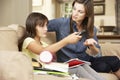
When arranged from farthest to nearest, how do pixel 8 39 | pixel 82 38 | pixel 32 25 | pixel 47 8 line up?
pixel 47 8, pixel 82 38, pixel 32 25, pixel 8 39

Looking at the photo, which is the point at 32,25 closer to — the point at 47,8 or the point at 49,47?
the point at 49,47

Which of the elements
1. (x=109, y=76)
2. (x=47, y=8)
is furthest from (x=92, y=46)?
(x=47, y=8)

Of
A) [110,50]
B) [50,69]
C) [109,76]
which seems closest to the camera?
[50,69]

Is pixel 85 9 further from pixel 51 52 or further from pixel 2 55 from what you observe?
pixel 2 55

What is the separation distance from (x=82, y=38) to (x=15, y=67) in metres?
1.08

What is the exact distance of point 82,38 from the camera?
2.10 m

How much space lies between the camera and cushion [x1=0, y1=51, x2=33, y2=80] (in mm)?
1085

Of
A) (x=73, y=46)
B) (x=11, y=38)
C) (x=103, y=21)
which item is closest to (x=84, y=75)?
(x=73, y=46)

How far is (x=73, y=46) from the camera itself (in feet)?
6.76

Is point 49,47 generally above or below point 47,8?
below

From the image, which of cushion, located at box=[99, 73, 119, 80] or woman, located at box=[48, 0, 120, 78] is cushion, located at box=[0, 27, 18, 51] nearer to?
woman, located at box=[48, 0, 120, 78]

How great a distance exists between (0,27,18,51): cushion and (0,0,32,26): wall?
39.8 inches

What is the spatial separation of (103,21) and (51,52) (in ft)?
10.8

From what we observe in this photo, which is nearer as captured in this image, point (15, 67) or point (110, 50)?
point (15, 67)
